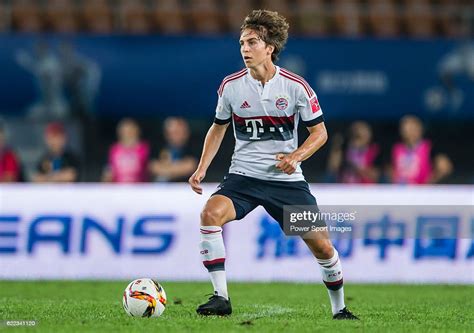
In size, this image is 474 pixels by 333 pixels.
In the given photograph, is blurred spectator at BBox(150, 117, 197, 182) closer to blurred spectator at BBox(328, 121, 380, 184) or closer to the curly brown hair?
blurred spectator at BBox(328, 121, 380, 184)

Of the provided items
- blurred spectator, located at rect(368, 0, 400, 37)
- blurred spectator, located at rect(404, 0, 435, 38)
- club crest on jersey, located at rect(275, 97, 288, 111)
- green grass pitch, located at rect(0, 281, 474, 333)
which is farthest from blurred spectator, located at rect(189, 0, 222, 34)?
club crest on jersey, located at rect(275, 97, 288, 111)

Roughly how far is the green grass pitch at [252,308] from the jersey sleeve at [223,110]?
1445 mm

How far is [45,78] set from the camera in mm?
16109

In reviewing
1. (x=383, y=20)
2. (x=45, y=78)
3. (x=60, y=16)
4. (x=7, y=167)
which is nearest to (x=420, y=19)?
(x=383, y=20)

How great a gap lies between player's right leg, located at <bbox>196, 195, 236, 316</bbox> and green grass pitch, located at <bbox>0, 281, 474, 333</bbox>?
111 millimetres

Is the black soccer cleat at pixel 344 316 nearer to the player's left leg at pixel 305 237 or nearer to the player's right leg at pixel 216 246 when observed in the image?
the player's left leg at pixel 305 237

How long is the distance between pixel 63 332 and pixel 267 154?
6.64ft

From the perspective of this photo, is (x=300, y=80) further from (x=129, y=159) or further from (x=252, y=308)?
(x=129, y=159)

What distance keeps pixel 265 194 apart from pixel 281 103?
67cm

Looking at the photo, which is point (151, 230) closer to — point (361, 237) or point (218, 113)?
point (361, 237)

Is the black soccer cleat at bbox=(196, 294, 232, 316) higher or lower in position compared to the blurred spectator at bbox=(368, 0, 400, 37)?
lower

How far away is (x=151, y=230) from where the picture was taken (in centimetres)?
1225

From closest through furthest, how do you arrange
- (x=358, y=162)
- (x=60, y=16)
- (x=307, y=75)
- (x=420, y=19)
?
(x=358, y=162)
(x=307, y=75)
(x=60, y=16)
(x=420, y=19)

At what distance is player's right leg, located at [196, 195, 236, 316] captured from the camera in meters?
7.79
